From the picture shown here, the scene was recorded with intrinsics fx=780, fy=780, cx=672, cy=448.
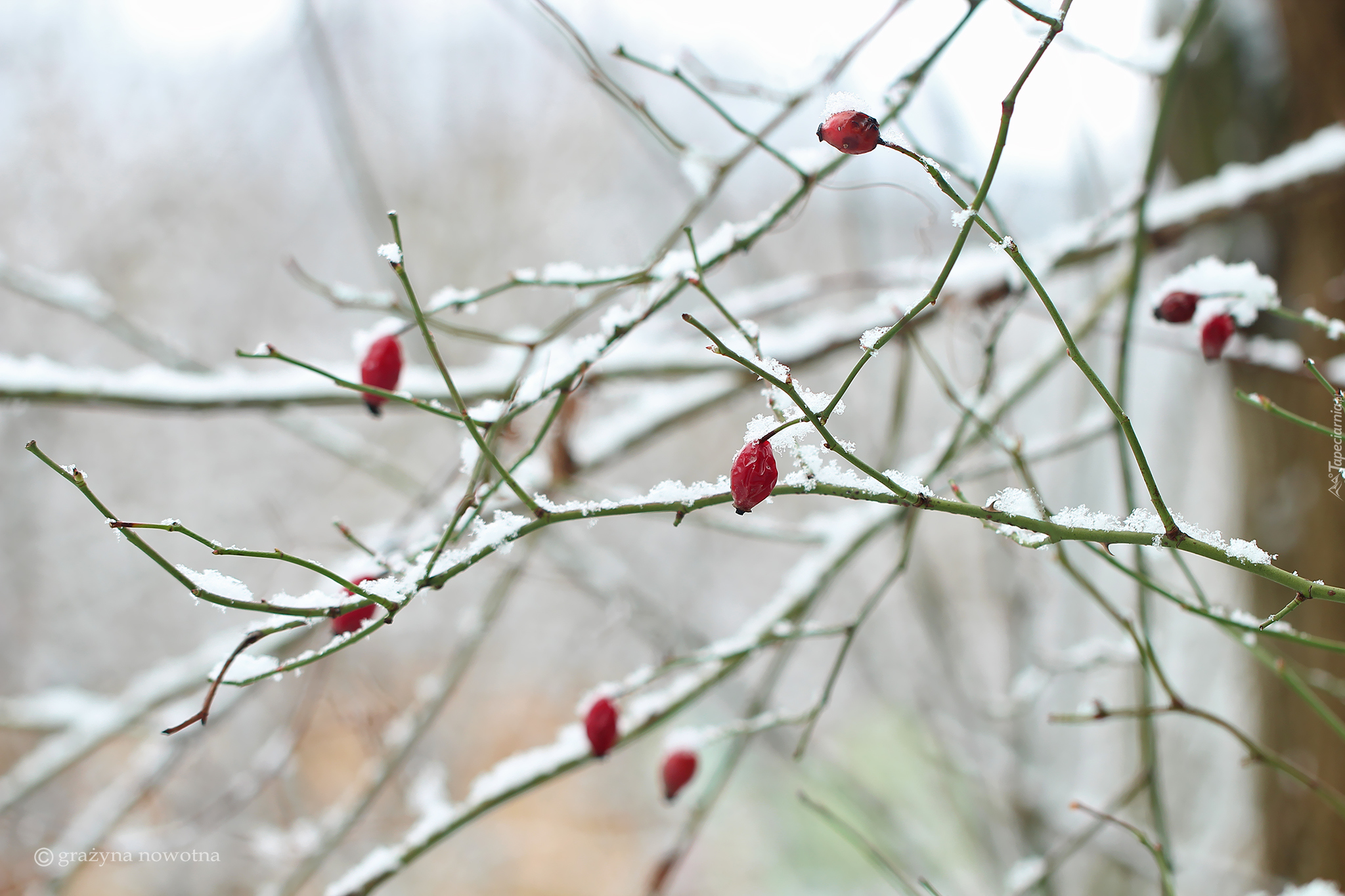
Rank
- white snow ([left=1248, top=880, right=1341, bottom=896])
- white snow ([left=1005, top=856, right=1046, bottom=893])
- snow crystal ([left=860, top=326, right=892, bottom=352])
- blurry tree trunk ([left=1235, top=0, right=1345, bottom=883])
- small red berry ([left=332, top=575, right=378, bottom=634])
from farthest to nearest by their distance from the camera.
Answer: blurry tree trunk ([left=1235, top=0, right=1345, bottom=883]) → white snow ([left=1005, top=856, right=1046, bottom=893]) → white snow ([left=1248, top=880, right=1341, bottom=896]) → small red berry ([left=332, top=575, right=378, bottom=634]) → snow crystal ([left=860, top=326, right=892, bottom=352])

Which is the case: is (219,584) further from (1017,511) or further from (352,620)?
(1017,511)

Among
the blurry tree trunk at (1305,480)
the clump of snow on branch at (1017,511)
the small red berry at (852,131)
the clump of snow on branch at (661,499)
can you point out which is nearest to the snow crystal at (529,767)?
the clump of snow on branch at (661,499)

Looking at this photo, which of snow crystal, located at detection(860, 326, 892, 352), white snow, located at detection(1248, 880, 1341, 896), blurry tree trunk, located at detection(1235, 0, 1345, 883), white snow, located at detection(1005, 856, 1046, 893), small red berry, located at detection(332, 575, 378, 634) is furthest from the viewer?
blurry tree trunk, located at detection(1235, 0, 1345, 883)

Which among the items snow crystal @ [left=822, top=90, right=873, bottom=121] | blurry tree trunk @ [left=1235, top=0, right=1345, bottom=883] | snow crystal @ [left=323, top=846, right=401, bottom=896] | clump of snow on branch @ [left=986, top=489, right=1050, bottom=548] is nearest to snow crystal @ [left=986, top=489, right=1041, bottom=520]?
clump of snow on branch @ [left=986, top=489, right=1050, bottom=548]

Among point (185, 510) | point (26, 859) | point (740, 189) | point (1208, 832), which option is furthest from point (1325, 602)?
point (185, 510)

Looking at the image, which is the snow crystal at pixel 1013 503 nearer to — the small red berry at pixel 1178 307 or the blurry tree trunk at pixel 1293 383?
the small red berry at pixel 1178 307

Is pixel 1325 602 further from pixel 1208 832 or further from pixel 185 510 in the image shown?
pixel 185 510

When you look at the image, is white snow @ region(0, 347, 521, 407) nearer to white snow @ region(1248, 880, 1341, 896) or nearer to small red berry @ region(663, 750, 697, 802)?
small red berry @ region(663, 750, 697, 802)
